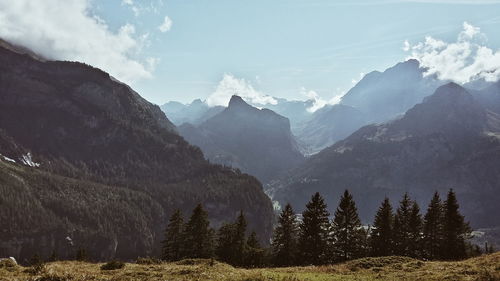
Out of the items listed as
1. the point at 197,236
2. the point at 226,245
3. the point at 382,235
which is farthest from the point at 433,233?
the point at 197,236

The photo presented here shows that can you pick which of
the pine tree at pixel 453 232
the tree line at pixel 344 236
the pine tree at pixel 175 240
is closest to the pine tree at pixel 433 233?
the tree line at pixel 344 236

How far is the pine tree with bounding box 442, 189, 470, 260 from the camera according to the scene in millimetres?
82438

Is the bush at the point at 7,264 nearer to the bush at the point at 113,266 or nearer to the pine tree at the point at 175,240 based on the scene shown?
the bush at the point at 113,266

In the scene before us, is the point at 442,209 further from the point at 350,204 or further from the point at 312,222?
the point at 312,222

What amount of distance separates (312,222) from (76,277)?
6275cm

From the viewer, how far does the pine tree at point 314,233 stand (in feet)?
269

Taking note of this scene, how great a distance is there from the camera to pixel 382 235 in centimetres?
8556

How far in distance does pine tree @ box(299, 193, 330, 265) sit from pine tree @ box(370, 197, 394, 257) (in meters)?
10.3

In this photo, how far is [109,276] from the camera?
27875 millimetres

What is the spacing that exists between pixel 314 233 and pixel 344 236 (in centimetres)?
611

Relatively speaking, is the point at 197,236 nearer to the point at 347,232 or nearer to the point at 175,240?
the point at 175,240

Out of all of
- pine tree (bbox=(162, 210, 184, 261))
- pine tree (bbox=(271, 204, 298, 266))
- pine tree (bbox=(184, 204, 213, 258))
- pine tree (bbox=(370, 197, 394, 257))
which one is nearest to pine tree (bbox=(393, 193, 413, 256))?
pine tree (bbox=(370, 197, 394, 257))

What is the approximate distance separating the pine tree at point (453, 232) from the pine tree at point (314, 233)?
23825 millimetres

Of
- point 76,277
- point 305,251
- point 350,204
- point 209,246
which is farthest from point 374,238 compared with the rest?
point 76,277
